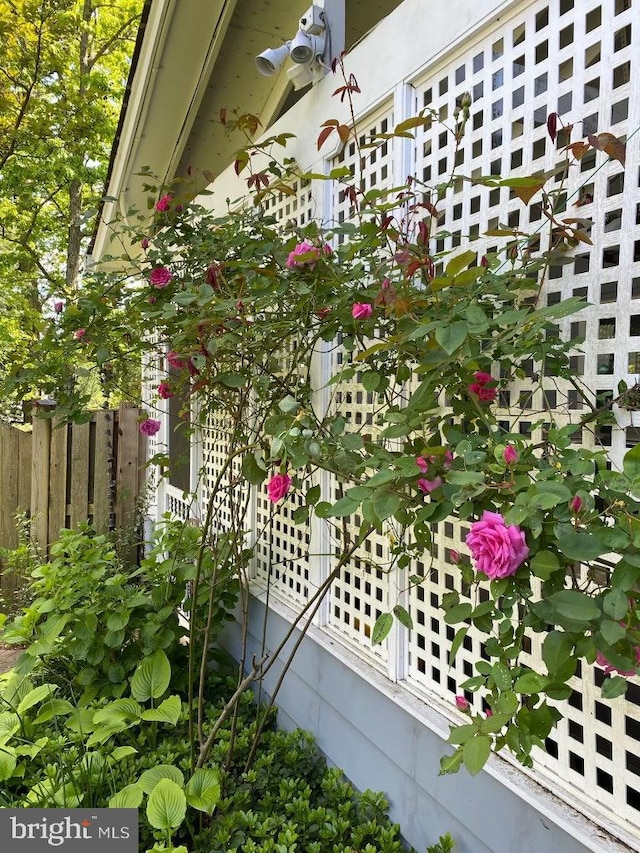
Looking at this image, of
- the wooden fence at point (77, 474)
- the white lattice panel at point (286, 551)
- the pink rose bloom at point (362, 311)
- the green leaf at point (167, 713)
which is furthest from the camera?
the wooden fence at point (77, 474)

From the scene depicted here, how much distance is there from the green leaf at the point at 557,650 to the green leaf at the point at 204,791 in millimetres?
1405

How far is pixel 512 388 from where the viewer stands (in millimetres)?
1489

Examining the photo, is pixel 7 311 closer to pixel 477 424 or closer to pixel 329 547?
pixel 329 547

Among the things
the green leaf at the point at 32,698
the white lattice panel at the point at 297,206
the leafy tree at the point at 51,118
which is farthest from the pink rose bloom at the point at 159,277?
the leafy tree at the point at 51,118

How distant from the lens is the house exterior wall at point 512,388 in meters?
1.26

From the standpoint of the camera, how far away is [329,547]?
7.72ft

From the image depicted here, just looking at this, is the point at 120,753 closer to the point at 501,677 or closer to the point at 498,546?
the point at 501,677

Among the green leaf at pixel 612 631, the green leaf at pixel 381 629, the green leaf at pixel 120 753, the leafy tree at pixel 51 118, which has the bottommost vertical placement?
the green leaf at pixel 120 753

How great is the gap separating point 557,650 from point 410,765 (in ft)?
3.81

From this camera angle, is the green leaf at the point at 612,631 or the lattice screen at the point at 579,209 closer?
the green leaf at the point at 612,631

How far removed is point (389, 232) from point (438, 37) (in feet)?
2.23

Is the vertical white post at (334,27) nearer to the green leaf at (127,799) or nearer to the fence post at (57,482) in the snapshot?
the green leaf at (127,799)

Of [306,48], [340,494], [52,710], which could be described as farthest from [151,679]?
[306,48]

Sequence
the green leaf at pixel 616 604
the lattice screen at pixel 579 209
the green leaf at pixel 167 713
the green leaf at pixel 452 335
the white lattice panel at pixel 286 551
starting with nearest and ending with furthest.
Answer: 1. the green leaf at pixel 616 604
2. the green leaf at pixel 452 335
3. the lattice screen at pixel 579 209
4. the green leaf at pixel 167 713
5. the white lattice panel at pixel 286 551
